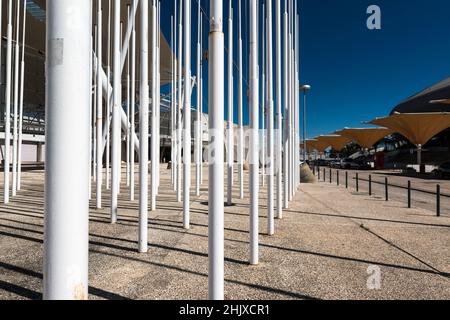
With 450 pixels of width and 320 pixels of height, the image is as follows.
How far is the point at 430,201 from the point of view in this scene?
1334 centimetres

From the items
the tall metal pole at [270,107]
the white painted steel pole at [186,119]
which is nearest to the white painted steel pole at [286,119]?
the tall metal pole at [270,107]

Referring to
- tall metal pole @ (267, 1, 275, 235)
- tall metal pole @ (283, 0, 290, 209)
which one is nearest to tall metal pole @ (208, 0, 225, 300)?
tall metal pole @ (267, 1, 275, 235)

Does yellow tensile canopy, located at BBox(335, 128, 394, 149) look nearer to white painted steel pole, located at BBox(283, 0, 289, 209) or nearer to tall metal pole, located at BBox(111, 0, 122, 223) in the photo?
white painted steel pole, located at BBox(283, 0, 289, 209)

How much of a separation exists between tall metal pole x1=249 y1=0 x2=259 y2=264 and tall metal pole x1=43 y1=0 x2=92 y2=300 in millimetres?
3303

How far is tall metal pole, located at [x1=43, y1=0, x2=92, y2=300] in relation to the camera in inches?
75.8

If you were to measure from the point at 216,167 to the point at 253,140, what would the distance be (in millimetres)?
2399

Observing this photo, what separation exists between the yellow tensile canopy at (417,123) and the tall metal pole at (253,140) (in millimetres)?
41753

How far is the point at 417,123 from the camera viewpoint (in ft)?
137

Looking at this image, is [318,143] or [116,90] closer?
[116,90]

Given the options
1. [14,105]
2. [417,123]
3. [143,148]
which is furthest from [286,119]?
[417,123]

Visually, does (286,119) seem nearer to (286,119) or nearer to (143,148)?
(286,119)

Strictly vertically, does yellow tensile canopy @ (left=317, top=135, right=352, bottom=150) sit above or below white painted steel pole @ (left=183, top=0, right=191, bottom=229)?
above
